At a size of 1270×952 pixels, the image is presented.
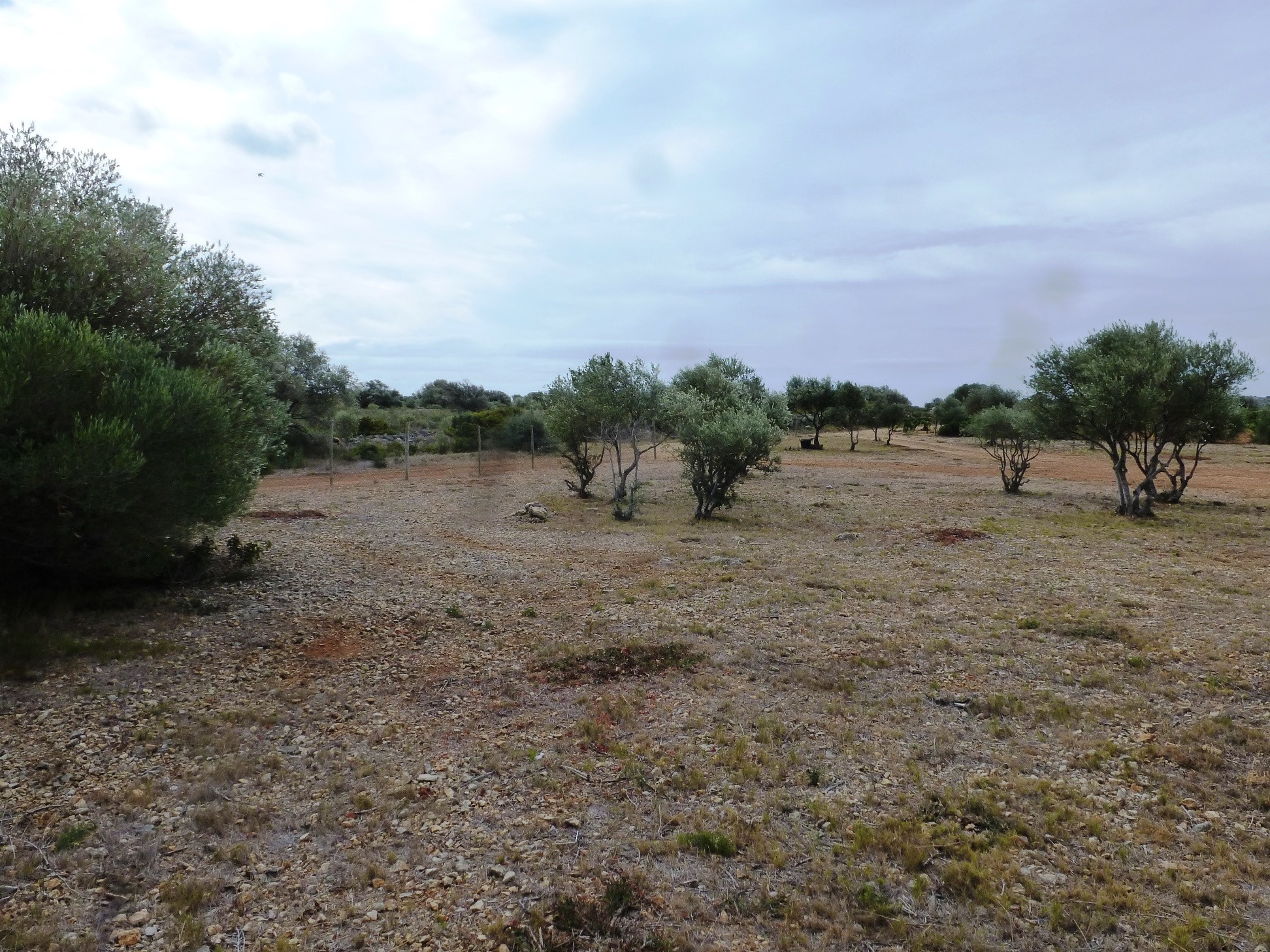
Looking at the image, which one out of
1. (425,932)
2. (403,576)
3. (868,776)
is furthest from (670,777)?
(403,576)

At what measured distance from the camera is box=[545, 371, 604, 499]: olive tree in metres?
20.7

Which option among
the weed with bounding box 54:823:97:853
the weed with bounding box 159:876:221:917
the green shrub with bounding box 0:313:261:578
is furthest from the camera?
the green shrub with bounding box 0:313:261:578

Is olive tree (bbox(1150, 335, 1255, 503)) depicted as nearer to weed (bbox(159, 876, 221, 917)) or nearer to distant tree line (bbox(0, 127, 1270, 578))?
distant tree line (bbox(0, 127, 1270, 578))

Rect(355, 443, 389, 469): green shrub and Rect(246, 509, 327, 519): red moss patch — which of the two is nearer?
Rect(246, 509, 327, 519): red moss patch

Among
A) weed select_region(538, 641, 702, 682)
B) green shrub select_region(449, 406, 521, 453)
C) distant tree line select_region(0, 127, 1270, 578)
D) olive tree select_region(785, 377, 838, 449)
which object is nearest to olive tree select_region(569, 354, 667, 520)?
distant tree line select_region(0, 127, 1270, 578)

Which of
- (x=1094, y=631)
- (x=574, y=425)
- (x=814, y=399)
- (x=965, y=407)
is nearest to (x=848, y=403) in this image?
(x=814, y=399)

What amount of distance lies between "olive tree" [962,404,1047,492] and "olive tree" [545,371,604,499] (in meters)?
14.5

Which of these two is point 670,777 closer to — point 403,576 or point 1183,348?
point 403,576

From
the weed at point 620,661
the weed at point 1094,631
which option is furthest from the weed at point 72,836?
the weed at point 1094,631

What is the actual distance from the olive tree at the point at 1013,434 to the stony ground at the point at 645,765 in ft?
40.6

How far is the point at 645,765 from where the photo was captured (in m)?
5.76

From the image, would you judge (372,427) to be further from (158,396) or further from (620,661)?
(620,661)

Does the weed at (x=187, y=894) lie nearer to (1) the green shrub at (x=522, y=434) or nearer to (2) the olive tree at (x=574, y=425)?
(2) the olive tree at (x=574, y=425)

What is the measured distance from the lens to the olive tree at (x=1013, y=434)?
23844 mm
